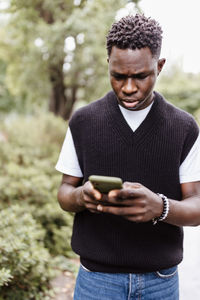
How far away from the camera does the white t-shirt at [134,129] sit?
170 cm

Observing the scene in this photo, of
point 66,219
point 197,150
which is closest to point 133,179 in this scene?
point 197,150

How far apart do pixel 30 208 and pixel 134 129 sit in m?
3.75

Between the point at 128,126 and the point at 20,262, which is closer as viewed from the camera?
the point at 128,126

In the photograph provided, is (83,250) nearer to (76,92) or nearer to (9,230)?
(9,230)

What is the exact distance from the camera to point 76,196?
167 centimetres

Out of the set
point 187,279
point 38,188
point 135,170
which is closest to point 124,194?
point 135,170

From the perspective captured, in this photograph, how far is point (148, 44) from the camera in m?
1.56

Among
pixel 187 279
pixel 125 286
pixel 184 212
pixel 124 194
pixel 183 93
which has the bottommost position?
pixel 183 93

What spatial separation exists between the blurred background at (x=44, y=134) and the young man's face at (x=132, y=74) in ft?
5.84

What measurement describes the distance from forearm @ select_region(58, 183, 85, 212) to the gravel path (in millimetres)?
2536

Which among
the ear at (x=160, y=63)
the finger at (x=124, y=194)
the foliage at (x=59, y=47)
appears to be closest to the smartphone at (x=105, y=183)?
the finger at (x=124, y=194)

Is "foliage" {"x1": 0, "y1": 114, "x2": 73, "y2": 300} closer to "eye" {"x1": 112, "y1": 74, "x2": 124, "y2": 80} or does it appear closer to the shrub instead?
the shrub

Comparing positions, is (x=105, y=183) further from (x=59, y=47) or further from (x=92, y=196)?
(x=59, y=47)

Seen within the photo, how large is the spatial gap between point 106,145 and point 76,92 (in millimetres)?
10894
